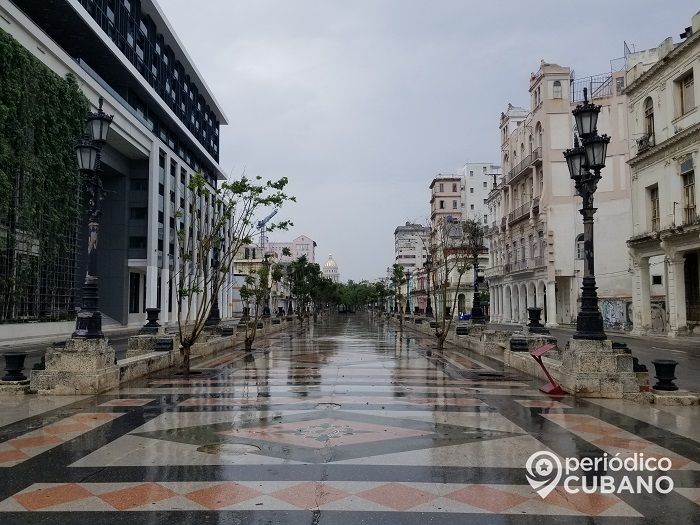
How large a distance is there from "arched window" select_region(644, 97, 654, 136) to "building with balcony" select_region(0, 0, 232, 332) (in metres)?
36.3

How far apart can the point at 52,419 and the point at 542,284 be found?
4750 cm

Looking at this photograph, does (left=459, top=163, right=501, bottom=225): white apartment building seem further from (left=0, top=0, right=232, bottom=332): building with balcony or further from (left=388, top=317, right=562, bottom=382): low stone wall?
(left=388, top=317, right=562, bottom=382): low stone wall

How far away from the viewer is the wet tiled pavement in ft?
16.3

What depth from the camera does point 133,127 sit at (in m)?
48.5

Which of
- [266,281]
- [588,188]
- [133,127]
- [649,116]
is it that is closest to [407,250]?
[133,127]

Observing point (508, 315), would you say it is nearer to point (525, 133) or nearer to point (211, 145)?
point (525, 133)

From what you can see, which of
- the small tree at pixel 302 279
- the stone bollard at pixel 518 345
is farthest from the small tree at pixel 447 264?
the small tree at pixel 302 279

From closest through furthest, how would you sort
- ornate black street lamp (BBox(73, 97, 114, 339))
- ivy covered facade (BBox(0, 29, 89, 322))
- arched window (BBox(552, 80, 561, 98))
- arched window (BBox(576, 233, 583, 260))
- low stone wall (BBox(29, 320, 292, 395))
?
low stone wall (BBox(29, 320, 292, 395)) → ornate black street lamp (BBox(73, 97, 114, 339)) → ivy covered facade (BBox(0, 29, 89, 322)) → arched window (BBox(576, 233, 583, 260)) → arched window (BBox(552, 80, 561, 98))

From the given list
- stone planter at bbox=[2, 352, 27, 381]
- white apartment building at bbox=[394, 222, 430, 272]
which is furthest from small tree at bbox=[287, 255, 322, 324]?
white apartment building at bbox=[394, 222, 430, 272]

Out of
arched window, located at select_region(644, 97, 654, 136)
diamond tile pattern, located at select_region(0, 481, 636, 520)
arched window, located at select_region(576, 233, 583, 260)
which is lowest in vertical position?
diamond tile pattern, located at select_region(0, 481, 636, 520)

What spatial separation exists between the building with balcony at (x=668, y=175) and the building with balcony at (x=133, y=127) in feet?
119

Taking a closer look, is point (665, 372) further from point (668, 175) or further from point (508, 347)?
point (668, 175)

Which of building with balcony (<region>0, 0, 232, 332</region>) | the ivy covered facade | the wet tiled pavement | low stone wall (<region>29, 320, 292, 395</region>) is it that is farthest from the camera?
building with balcony (<region>0, 0, 232, 332</region>)

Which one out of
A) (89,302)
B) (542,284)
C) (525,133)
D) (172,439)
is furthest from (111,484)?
(525,133)
